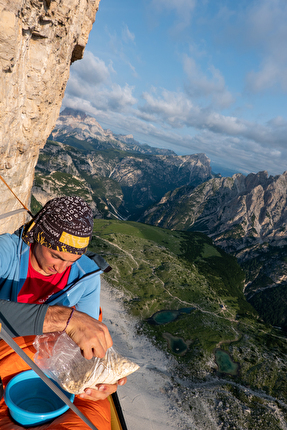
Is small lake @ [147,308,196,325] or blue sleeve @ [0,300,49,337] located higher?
blue sleeve @ [0,300,49,337]

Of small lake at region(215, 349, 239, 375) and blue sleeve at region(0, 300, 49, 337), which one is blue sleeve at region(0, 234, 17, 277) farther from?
small lake at region(215, 349, 239, 375)

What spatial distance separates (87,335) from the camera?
327 centimetres

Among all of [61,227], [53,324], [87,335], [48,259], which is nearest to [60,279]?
[48,259]

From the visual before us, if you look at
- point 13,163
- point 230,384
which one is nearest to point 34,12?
point 13,163

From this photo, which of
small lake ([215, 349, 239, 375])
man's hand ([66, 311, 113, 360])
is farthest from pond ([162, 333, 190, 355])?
man's hand ([66, 311, 113, 360])

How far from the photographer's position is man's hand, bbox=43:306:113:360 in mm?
3160

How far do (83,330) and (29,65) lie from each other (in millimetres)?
32572

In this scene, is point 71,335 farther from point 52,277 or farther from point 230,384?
point 230,384

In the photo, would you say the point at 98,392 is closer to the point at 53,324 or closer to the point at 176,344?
the point at 53,324

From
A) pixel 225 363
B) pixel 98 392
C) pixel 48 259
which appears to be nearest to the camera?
pixel 98 392

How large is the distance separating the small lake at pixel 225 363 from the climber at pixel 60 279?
57915mm

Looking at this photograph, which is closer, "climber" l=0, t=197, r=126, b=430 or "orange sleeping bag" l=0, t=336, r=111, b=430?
"orange sleeping bag" l=0, t=336, r=111, b=430

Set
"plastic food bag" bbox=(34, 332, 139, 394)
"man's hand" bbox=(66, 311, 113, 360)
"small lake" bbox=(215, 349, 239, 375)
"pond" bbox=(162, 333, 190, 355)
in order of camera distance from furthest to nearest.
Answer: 1. "pond" bbox=(162, 333, 190, 355)
2. "small lake" bbox=(215, 349, 239, 375)
3. "plastic food bag" bbox=(34, 332, 139, 394)
4. "man's hand" bbox=(66, 311, 113, 360)

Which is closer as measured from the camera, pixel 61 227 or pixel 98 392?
pixel 98 392
